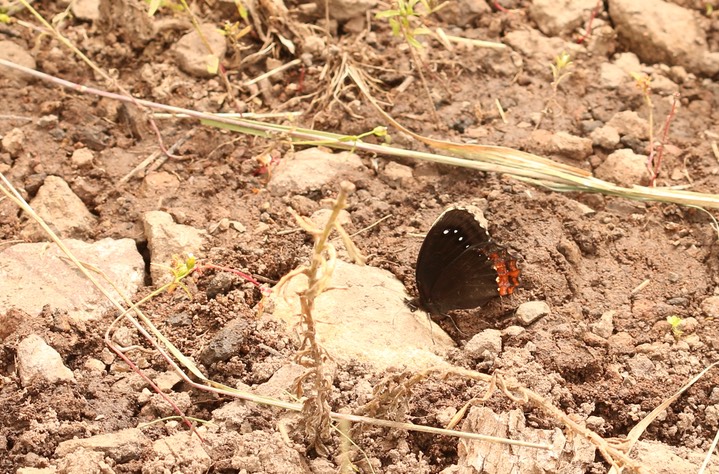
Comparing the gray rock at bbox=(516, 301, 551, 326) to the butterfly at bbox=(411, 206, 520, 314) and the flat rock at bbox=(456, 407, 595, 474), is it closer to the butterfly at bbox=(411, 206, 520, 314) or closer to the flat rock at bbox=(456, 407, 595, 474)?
the butterfly at bbox=(411, 206, 520, 314)

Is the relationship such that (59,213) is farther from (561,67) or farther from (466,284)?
(561,67)

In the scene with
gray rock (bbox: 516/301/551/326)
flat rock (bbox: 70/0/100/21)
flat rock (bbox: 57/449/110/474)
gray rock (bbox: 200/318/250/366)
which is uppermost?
flat rock (bbox: 70/0/100/21)

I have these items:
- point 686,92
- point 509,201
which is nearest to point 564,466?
point 509,201

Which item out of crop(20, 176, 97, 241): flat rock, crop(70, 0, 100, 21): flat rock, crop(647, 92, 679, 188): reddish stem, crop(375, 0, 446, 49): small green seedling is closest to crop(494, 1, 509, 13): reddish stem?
crop(375, 0, 446, 49): small green seedling

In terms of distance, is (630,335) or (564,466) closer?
(564,466)

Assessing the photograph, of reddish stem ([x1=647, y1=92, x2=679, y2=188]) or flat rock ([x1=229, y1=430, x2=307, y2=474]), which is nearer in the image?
flat rock ([x1=229, y1=430, x2=307, y2=474])

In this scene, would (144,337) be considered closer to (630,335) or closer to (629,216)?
(630,335)
